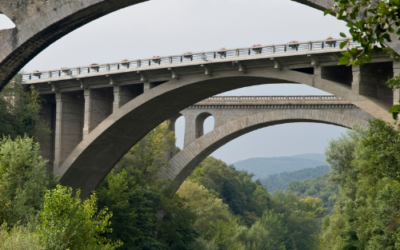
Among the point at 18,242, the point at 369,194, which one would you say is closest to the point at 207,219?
the point at 369,194

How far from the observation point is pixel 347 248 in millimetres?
29297

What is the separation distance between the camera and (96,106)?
1260 inches

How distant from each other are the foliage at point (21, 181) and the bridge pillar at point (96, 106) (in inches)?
189

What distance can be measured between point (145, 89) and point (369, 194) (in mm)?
13021

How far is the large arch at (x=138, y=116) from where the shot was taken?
2769 centimetres

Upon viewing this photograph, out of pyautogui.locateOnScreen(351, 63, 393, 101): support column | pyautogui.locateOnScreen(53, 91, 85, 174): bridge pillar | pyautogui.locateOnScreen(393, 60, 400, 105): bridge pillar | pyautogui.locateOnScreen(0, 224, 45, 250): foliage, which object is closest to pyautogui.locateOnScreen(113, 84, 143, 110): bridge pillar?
pyautogui.locateOnScreen(53, 91, 85, 174): bridge pillar

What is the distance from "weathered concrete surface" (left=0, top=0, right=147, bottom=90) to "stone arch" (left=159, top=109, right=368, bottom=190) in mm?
30097

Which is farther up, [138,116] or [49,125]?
[138,116]

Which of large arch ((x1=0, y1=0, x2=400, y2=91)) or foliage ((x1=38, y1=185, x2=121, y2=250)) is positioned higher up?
large arch ((x1=0, y1=0, x2=400, y2=91))

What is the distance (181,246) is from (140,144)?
8.70m

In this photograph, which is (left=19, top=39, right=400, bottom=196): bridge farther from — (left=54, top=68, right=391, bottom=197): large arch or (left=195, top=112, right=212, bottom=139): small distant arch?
(left=195, top=112, right=212, bottom=139): small distant arch

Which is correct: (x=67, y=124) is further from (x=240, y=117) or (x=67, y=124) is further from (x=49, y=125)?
(x=240, y=117)

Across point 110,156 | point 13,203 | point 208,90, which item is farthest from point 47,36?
point 110,156

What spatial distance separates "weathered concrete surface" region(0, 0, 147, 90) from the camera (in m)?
13.8
